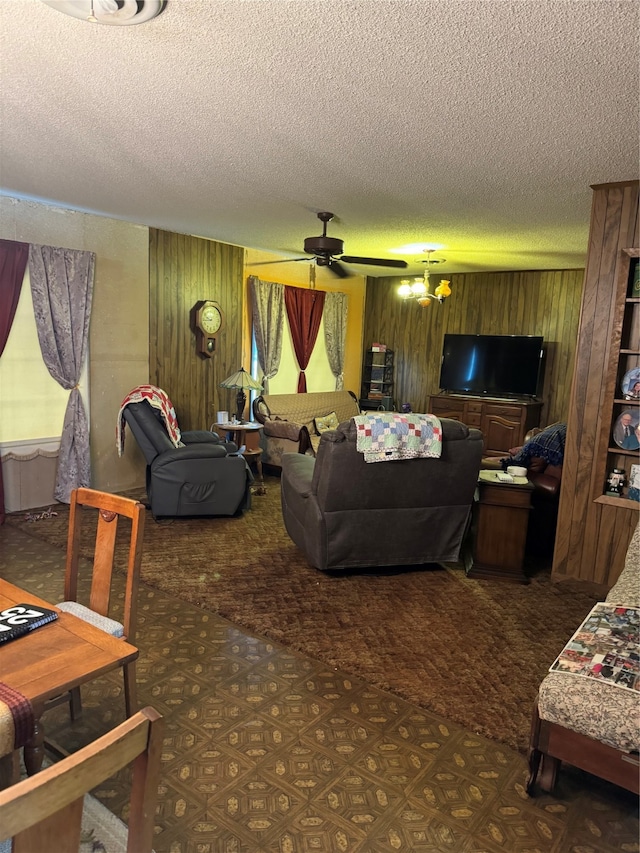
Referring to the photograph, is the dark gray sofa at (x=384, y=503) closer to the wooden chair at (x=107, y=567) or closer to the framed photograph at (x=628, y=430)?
the framed photograph at (x=628, y=430)

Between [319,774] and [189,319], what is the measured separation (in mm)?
4944

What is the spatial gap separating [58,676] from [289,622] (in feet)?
6.18

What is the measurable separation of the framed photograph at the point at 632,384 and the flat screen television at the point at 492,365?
4.05 meters

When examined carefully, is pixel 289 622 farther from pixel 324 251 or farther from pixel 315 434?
pixel 315 434

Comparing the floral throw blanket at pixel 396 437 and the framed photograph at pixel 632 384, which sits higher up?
the framed photograph at pixel 632 384

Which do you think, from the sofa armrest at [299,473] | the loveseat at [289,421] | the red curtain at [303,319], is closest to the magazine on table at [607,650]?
the sofa armrest at [299,473]

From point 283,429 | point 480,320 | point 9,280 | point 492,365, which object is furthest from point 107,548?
point 480,320

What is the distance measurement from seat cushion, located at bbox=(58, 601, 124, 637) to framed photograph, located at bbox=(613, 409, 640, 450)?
3018 millimetres

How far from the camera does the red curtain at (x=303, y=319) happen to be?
7578mm

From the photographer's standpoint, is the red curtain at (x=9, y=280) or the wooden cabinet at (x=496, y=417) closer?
the red curtain at (x=9, y=280)

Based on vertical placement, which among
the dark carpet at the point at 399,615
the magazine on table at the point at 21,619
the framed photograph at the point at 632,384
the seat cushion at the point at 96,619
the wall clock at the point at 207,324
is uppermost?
the wall clock at the point at 207,324

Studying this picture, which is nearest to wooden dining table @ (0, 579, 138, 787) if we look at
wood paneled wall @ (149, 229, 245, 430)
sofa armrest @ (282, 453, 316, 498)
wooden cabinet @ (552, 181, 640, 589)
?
sofa armrest @ (282, 453, 316, 498)

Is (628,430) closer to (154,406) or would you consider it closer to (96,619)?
(96,619)

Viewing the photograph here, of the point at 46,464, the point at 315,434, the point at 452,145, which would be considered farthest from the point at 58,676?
the point at 315,434
